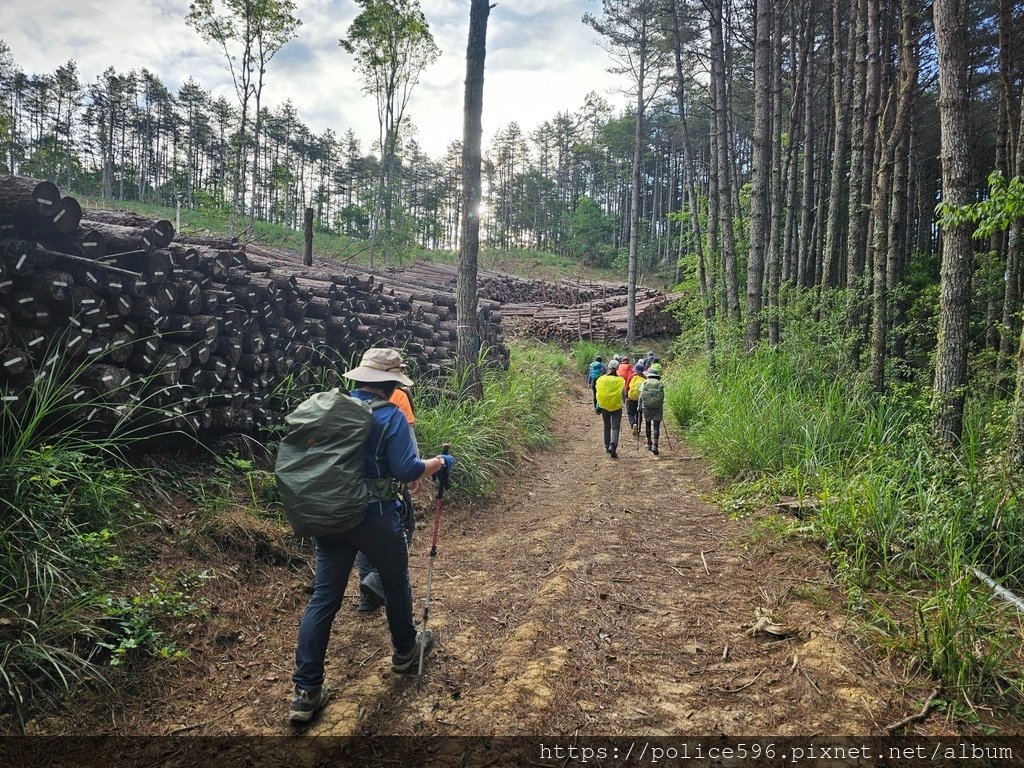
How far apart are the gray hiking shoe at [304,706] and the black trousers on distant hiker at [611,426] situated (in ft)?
23.7

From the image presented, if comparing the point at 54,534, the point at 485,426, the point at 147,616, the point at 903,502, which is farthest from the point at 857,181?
the point at 54,534

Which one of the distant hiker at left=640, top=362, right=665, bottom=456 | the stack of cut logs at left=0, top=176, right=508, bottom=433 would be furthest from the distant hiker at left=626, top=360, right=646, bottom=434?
the stack of cut logs at left=0, top=176, right=508, bottom=433

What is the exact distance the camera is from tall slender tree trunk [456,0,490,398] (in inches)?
336

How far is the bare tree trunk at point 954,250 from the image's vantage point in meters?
5.15

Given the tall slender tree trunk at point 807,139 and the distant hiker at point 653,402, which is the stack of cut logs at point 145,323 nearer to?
the distant hiker at point 653,402

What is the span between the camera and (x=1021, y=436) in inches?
161

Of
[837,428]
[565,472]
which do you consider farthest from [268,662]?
[837,428]

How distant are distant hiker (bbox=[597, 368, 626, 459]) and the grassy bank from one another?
5843 mm

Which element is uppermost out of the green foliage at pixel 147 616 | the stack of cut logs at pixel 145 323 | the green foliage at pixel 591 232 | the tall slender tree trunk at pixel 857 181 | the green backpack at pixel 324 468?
the green foliage at pixel 591 232

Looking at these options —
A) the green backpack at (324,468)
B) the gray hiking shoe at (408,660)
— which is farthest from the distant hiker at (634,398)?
the green backpack at (324,468)

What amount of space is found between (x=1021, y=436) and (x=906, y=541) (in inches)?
51.0

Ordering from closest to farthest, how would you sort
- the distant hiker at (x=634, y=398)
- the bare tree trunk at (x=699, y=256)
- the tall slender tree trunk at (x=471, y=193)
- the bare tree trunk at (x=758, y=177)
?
the tall slender tree trunk at (x=471, y=193) < the bare tree trunk at (x=758, y=177) < the distant hiker at (x=634, y=398) < the bare tree trunk at (x=699, y=256)

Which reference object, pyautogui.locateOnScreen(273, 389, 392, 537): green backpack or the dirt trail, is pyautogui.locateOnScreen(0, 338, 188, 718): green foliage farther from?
pyautogui.locateOnScreen(273, 389, 392, 537): green backpack

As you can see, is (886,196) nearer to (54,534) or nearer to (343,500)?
(343,500)
